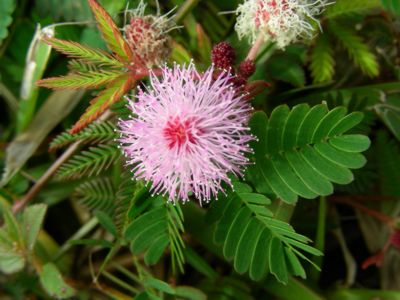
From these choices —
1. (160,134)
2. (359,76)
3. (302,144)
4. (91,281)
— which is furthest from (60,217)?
(359,76)

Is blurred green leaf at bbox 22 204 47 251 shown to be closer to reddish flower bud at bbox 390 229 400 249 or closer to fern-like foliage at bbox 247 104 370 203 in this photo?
fern-like foliage at bbox 247 104 370 203

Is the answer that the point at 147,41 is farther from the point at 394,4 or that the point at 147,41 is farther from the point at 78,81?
the point at 394,4

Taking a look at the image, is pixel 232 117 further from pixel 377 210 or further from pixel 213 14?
pixel 377 210

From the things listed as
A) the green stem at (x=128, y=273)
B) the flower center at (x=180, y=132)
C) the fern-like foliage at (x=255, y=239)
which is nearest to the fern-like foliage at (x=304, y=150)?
the fern-like foliage at (x=255, y=239)

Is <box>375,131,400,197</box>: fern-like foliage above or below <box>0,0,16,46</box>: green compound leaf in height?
below

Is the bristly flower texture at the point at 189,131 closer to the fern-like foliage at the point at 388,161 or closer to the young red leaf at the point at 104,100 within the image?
the young red leaf at the point at 104,100

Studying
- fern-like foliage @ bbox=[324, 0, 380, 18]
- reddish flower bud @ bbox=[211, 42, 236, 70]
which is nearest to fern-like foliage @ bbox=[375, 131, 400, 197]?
fern-like foliage @ bbox=[324, 0, 380, 18]
